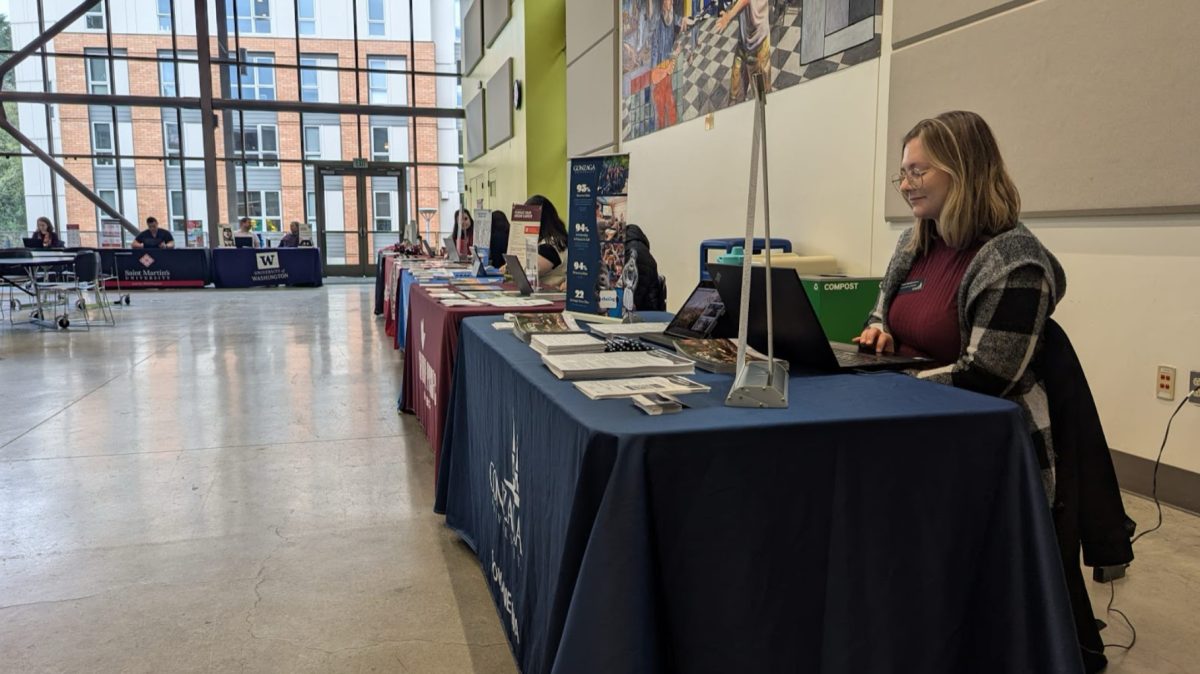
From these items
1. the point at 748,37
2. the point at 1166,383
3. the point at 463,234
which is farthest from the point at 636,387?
the point at 463,234

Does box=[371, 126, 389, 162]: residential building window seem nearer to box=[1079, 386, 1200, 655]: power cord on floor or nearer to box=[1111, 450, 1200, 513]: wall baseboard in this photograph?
box=[1111, 450, 1200, 513]: wall baseboard

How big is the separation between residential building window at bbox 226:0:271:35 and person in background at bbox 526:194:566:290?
46.0ft

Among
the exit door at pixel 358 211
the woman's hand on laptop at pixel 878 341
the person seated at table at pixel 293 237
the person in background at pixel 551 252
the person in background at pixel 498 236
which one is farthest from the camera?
the exit door at pixel 358 211

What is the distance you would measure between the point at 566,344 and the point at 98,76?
17.2 meters

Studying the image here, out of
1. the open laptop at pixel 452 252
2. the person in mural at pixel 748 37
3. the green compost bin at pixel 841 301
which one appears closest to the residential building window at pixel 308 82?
the open laptop at pixel 452 252

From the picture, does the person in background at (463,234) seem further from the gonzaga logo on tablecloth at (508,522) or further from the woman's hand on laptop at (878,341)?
the woman's hand on laptop at (878,341)

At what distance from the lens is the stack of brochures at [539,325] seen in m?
2.07

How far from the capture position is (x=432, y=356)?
10.8ft

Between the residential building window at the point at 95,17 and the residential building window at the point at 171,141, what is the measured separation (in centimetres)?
215

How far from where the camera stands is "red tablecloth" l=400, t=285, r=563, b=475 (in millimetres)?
2893

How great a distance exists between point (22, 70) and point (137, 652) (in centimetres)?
1712

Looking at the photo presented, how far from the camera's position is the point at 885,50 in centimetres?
394

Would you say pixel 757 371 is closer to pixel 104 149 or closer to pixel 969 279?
pixel 969 279

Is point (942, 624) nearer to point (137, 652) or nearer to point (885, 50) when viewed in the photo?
point (137, 652)
